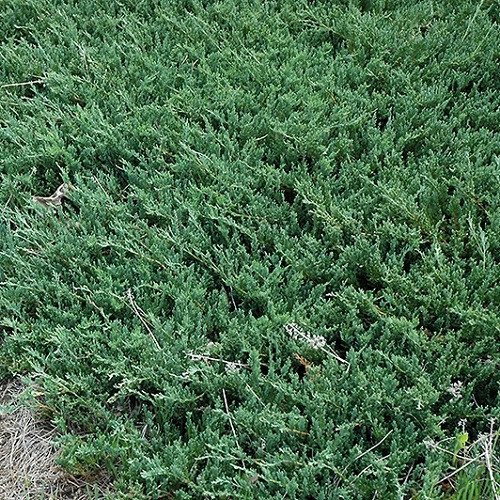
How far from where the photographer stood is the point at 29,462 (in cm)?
266

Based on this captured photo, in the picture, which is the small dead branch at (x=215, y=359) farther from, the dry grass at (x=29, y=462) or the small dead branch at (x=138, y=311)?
the dry grass at (x=29, y=462)

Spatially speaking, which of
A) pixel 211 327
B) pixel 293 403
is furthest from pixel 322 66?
pixel 293 403

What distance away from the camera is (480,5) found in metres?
3.87

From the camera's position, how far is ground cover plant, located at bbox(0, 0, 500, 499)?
2.47m

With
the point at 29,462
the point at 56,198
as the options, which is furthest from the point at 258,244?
the point at 29,462

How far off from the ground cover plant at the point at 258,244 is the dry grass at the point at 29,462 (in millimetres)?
78

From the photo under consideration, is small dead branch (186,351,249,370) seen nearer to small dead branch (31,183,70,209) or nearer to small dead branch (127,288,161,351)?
small dead branch (127,288,161,351)

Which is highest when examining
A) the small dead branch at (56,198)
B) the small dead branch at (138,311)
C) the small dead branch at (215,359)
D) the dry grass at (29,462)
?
the small dead branch at (215,359)

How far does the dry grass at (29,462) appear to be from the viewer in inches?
101

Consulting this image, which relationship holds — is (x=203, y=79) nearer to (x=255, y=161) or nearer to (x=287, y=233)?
(x=255, y=161)

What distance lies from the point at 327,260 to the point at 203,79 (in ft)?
4.25

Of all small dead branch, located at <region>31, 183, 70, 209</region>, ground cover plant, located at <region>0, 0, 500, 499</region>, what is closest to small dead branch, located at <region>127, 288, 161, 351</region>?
ground cover plant, located at <region>0, 0, 500, 499</region>

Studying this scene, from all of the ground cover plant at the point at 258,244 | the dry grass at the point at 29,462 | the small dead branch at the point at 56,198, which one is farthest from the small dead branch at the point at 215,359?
the small dead branch at the point at 56,198

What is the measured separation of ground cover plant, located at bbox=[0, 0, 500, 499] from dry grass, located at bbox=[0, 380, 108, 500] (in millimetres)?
78
